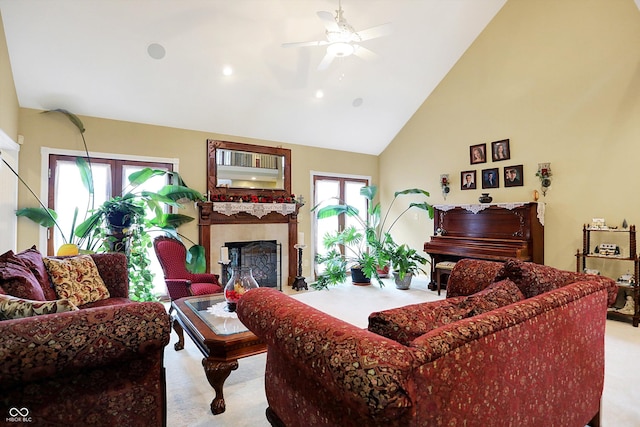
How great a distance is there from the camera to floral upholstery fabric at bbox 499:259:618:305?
5.77 feet

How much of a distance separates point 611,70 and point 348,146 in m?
4.10

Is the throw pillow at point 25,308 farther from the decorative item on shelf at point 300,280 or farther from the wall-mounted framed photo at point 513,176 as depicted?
the wall-mounted framed photo at point 513,176

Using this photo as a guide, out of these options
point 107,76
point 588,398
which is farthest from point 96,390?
point 107,76

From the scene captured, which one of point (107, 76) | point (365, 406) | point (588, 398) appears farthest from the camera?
point (107, 76)

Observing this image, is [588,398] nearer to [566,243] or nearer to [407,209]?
[566,243]

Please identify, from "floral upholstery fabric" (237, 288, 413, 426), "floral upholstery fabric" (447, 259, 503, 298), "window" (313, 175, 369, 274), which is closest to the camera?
"floral upholstery fabric" (237, 288, 413, 426)

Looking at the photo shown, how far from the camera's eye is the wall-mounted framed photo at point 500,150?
5.17 m

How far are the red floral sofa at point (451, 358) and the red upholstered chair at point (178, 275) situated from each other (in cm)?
216

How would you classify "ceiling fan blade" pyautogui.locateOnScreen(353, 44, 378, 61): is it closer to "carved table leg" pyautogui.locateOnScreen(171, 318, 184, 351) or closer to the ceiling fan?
the ceiling fan

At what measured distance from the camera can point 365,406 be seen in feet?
2.79

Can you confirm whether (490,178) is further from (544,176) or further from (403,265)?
(403,265)

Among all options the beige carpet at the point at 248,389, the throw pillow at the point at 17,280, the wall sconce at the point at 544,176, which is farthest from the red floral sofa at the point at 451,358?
the wall sconce at the point at 544,176

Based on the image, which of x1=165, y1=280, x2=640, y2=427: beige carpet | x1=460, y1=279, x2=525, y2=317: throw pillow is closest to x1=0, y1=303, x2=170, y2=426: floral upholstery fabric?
x1=165, y1=280, x2=640, y2=427: beige carpet

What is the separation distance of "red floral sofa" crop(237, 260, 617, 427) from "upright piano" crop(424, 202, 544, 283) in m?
2.99
